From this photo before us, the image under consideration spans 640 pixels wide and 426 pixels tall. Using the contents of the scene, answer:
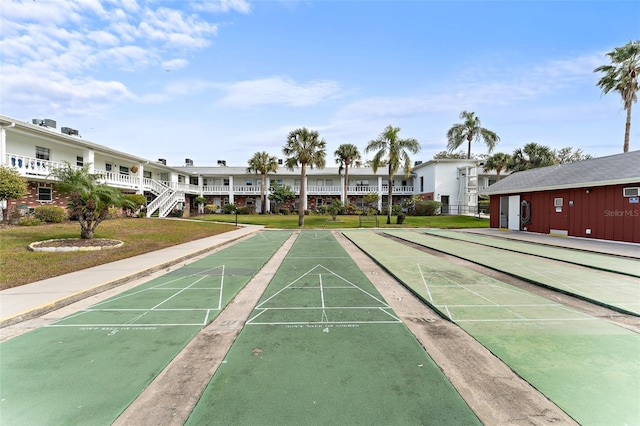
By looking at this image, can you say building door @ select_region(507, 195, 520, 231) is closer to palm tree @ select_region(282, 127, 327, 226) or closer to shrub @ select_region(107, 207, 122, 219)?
palm tree @ select_region(282, 127, 327, 226)

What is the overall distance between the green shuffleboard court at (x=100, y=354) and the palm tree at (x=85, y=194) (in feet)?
26.5

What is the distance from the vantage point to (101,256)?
428 inches

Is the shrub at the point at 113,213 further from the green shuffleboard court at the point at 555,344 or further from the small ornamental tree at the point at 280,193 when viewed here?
the small ornamental tree at the point at 280,193

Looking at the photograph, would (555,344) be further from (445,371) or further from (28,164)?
(28,164)

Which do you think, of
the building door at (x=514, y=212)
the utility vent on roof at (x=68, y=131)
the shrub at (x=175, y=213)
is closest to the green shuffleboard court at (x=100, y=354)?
the building door at (x=514, y=212)

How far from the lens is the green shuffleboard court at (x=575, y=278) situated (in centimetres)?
634

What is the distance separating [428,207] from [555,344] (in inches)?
1428

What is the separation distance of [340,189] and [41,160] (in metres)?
35.2

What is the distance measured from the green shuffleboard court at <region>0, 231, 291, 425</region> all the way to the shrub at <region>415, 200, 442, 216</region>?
35.5 meters

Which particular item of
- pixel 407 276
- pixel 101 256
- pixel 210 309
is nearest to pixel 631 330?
pixel 407 276

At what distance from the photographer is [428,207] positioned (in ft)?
127

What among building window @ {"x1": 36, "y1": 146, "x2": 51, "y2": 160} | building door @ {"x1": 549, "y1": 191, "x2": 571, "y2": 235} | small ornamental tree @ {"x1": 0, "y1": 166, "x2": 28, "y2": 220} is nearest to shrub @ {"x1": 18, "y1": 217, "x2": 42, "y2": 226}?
small ornamental tree @ {"x1": 0, "y1": 166, "x2": 28, "y2": 220}

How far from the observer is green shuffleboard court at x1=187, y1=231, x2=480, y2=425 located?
9.21 ft

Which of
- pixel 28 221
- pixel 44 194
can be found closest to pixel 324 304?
pixel 28 221
